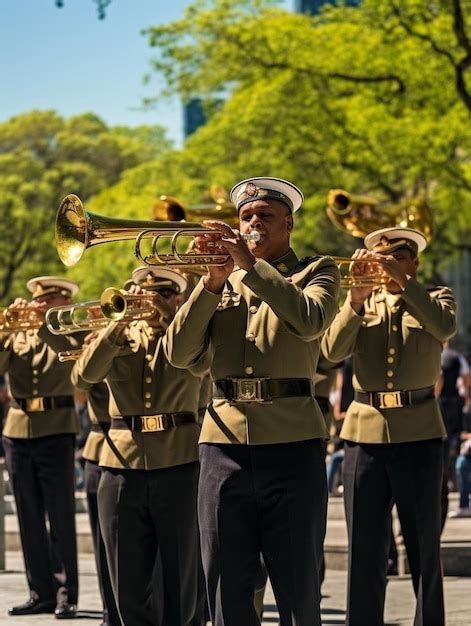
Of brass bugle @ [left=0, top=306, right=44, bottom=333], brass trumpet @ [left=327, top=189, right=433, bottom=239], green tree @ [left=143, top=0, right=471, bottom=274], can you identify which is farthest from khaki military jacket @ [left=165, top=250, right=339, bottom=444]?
green tree @ [left=143, top=0, right=471, bottom=274]

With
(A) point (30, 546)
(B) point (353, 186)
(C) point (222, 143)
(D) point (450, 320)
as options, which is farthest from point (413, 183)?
(D) point (450, 320)

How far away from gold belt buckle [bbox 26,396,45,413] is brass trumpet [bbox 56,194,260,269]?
3.86m

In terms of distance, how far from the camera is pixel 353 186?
33188 mm

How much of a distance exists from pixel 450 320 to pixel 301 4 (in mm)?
83001

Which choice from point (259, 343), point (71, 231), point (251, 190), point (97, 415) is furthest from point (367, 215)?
point (259, 343)

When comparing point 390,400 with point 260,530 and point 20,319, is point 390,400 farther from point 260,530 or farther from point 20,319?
point 20,319

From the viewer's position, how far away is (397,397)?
8.63 meters

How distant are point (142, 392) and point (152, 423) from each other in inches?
7.4

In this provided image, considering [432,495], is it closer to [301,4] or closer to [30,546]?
[30,546]

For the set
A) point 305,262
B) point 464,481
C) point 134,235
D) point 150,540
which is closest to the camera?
point 305,262

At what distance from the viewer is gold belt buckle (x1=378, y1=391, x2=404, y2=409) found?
8594 mm

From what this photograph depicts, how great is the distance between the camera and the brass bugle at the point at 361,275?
838cm

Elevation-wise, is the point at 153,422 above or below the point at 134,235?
below

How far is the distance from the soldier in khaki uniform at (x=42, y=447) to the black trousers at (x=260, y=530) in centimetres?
471
